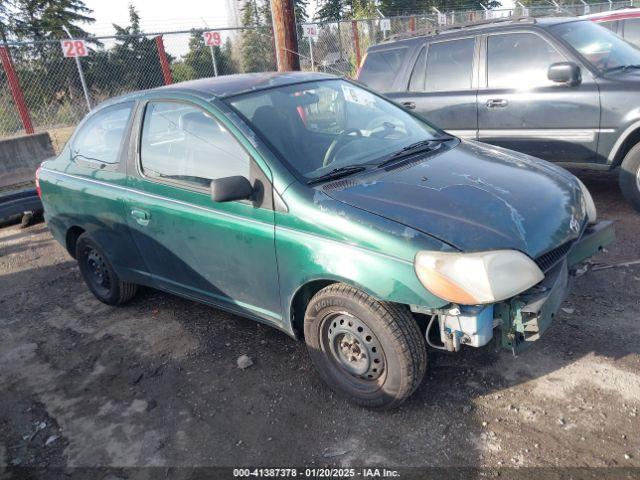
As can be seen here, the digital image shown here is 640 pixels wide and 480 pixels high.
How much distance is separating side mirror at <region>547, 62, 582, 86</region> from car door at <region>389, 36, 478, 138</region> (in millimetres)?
891

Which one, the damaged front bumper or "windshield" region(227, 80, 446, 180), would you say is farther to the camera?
"windshield" region(227, 80, 446, 180)

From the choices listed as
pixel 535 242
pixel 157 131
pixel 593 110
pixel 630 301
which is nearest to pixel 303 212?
pixel 535 242

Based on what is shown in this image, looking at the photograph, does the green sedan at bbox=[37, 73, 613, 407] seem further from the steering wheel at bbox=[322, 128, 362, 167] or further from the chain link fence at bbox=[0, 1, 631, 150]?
the chain link fence at bbox=[0, 1, 631, 150]

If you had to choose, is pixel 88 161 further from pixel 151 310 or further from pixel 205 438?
pixel 205 438

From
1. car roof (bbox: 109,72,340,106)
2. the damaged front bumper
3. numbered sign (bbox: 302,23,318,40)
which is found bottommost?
the damaged front bumper

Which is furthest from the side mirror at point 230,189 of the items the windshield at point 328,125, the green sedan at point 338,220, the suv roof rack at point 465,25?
the suv roof rack at point 465,25

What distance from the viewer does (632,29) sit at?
8.73 meters

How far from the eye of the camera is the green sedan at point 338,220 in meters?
2.61

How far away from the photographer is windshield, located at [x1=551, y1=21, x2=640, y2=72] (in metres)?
5.33

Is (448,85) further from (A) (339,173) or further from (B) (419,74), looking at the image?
(A) (339,173)

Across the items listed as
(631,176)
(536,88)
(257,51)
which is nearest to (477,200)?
(631,176)

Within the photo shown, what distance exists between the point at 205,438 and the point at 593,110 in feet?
14.9

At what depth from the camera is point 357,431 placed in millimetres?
2887

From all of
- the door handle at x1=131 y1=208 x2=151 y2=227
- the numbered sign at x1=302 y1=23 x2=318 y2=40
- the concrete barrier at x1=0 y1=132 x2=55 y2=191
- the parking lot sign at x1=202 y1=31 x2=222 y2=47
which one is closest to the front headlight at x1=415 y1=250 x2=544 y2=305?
the door handle at x1=131 y1=208 x2=151 y2=227
